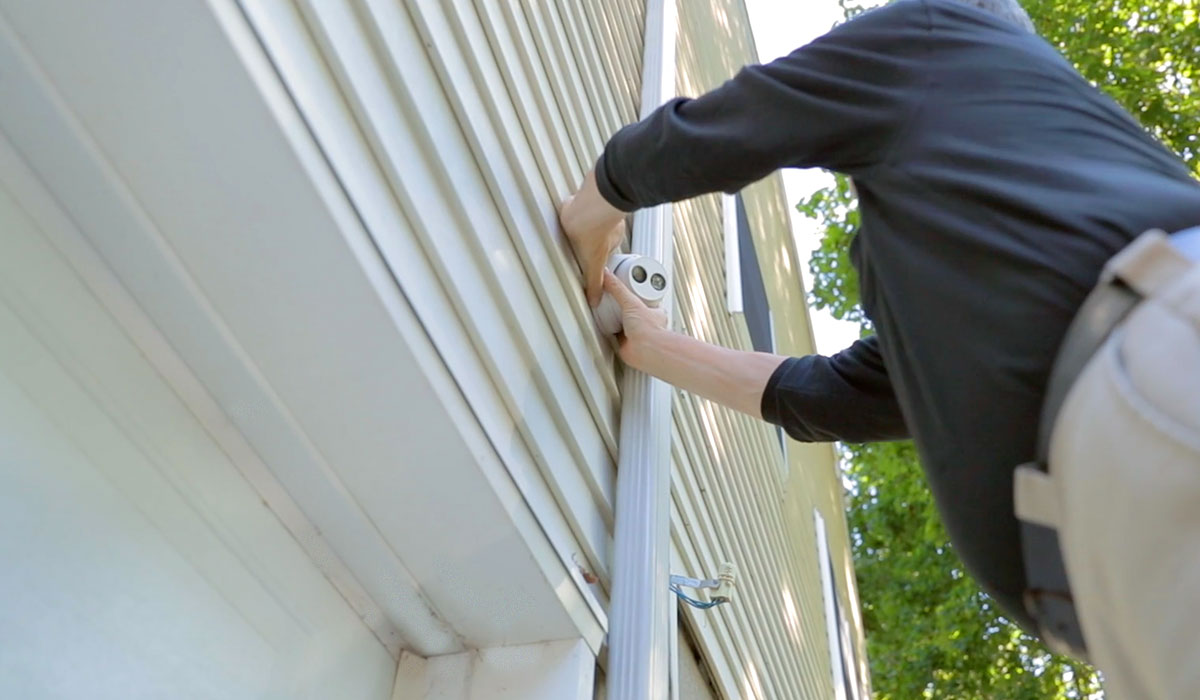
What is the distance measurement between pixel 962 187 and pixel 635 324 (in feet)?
3.53

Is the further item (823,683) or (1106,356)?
(823,683)

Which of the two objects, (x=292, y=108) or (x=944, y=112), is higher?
(x=292, y=108)

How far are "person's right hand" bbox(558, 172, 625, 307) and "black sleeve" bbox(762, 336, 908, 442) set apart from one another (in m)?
0.45

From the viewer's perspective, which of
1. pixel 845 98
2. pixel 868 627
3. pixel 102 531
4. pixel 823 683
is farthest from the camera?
pixel 868 627

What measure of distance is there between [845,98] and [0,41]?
45.0 inches

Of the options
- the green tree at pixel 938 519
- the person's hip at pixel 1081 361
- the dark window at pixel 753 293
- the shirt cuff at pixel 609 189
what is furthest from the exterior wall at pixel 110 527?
the green tree at pixel 938 519

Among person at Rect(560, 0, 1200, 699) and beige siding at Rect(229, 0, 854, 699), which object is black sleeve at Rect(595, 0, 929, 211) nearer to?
person at Rect(560, 0, 1200, 699)

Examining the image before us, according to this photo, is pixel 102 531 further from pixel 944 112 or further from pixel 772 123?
pixel 944 112

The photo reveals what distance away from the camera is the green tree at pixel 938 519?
10500 mm

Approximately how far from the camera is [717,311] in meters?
4.55

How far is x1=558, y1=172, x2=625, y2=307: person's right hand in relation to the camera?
2.24 m

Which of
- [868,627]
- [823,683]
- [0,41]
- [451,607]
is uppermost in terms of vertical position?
[0,41]

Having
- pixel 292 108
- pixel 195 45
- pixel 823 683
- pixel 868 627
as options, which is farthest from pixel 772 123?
pixel 868 627

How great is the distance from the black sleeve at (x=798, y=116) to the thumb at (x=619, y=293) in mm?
409
